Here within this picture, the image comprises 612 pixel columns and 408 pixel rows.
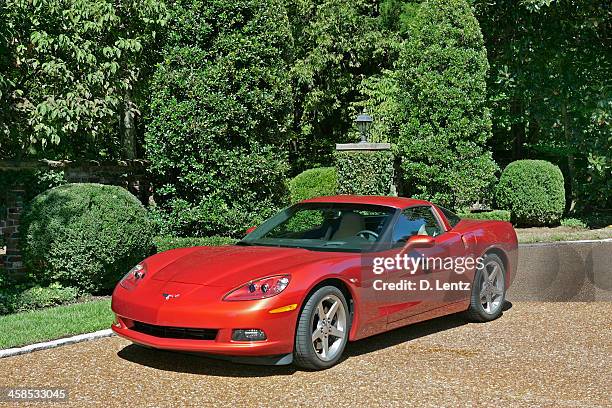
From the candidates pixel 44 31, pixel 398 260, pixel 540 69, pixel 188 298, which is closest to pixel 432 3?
pixel 540 69

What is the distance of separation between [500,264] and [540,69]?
16.7 meters

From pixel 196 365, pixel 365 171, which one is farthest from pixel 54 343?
pixel 365 171

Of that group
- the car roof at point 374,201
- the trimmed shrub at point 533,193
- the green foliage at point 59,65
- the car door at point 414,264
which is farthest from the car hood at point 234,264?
the trimmed shrub at point 533,193

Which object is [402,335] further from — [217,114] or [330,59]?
[330,59]

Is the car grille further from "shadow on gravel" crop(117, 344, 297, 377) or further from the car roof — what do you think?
the car roof

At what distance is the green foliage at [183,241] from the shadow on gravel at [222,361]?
16.7 ft

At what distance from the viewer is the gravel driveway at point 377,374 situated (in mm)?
5230

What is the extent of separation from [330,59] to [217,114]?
52.1ft

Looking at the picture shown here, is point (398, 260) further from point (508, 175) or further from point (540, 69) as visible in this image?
point (540, 69)

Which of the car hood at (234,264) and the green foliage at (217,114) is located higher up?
the green foliage at (217,114)

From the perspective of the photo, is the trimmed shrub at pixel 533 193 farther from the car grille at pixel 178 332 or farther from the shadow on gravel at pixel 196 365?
the car grille at pixel 178 332

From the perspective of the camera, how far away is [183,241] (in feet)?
40.1

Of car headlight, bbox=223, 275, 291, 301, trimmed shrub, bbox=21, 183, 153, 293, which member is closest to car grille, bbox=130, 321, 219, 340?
car headlight, bbox=223, 275, 291, 301

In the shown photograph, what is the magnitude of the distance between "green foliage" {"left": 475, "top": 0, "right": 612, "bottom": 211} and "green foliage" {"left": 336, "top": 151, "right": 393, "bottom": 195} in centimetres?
709
